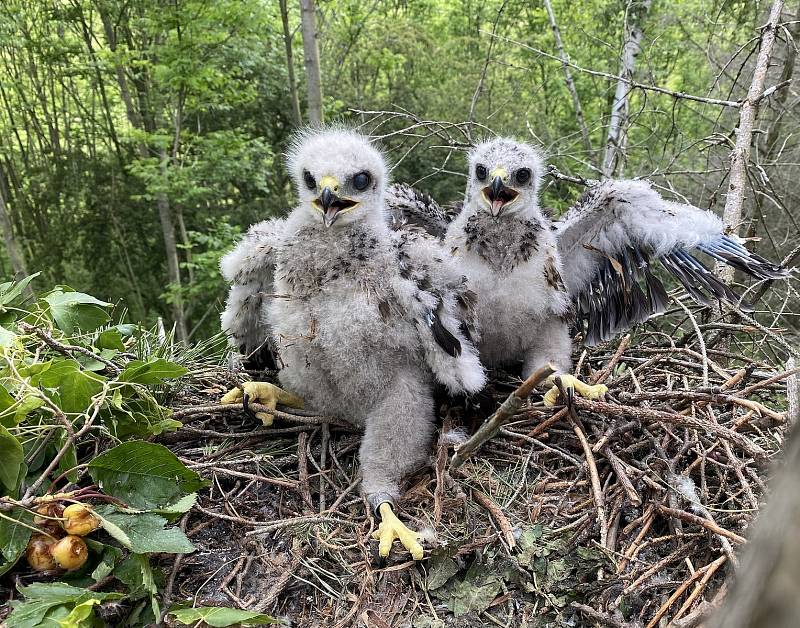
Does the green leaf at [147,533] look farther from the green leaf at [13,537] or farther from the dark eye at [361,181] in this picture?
the dark eye at [361,181]

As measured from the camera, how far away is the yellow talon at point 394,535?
1.77 m

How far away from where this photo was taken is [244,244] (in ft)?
8.57

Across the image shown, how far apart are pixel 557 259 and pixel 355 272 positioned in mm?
1087

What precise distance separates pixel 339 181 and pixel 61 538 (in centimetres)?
147

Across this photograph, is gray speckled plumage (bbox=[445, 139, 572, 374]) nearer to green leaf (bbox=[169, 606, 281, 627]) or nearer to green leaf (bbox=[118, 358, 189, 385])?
green leaf (bbox=[118, 358, 189, 385])

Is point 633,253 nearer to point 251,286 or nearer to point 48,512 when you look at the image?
point 251,286

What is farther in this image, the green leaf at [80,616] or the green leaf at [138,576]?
the green leaf at [138,576]

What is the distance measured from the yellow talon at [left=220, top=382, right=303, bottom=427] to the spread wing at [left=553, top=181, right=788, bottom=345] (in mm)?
1581

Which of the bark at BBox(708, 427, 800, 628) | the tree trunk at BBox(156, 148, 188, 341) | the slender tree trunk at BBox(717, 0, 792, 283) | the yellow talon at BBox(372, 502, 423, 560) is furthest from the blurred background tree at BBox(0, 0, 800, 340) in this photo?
the bark at BBox(708, 427, 800, 628)

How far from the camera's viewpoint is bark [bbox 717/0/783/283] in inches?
116

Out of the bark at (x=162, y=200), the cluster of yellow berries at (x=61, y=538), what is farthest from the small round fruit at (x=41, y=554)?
the bark at (x=162, y=200)

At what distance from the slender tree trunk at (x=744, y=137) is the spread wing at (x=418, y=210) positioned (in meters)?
1.50

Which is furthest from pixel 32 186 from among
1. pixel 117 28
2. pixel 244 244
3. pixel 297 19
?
pixel 244 244

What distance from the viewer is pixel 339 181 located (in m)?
2.15
